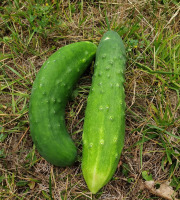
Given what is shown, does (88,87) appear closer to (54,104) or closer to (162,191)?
(54,104)

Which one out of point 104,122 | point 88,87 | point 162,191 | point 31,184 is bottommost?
point 162,191

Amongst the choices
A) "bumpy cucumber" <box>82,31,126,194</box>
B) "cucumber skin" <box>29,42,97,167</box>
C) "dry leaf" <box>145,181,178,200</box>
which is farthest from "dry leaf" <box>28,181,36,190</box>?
"dry leaf" <box>145,181,178,200</box>

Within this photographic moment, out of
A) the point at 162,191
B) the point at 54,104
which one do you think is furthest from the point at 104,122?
the point at 162,191

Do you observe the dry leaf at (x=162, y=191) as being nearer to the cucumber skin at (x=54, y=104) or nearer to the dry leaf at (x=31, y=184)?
the cucumber skin at (x=54, y=104)

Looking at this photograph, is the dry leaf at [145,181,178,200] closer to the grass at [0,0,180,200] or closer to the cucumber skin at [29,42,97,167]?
the grass at [0,0,180,200]

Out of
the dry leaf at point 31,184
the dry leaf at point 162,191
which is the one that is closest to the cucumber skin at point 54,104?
the dry leaf at point 31,184

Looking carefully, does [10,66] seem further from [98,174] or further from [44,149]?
[98,174]
